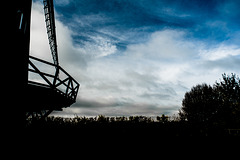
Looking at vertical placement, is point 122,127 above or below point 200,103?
below

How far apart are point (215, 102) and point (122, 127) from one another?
29181mm

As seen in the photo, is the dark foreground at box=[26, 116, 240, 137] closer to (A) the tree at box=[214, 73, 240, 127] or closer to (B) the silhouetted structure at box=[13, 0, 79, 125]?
(B) the silhouetted structure at box=[13, 0, 79, 125]

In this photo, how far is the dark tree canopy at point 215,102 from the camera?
23.4 metres

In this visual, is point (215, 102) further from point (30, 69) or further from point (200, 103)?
point (30, 69)

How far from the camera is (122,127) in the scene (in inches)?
239

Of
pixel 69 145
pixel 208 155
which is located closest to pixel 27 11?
pixel 69 145

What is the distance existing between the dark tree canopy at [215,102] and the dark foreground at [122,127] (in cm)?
1619

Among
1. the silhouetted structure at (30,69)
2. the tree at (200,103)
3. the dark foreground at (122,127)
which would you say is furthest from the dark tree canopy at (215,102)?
the silhouetted structure at (30,69)

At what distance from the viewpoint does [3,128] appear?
2.64 m

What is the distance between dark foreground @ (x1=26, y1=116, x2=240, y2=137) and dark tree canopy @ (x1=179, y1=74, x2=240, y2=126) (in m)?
16.2

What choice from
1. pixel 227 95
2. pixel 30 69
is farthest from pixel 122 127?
pixel 227 95

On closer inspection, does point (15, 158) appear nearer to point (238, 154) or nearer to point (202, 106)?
point (238, 154)

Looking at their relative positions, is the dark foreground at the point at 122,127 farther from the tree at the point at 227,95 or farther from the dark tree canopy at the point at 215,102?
the tree at the point at 227,95

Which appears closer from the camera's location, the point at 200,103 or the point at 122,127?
the point at 122,127
